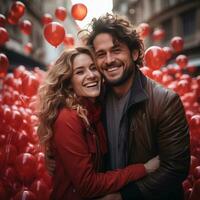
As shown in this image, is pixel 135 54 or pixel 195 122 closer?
pixel 135 54

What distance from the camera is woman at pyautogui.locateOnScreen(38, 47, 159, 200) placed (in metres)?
3.25

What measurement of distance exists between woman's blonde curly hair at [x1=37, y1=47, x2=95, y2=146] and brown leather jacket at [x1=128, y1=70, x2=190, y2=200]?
0.49 m

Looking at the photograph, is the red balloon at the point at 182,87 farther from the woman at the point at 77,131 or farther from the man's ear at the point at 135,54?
the woman at the point at 77,131

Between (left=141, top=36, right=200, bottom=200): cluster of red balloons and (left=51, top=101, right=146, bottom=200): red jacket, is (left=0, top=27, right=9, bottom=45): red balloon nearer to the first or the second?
(left=141, top=36, right=200, bottom=200): cluster of red balloons

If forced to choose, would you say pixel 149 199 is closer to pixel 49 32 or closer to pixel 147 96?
pixel 147 96

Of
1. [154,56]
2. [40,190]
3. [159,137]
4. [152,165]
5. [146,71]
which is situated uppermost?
[154,56]

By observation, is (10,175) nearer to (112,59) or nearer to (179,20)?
(112,59)

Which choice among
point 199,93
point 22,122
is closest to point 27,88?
point 22,122

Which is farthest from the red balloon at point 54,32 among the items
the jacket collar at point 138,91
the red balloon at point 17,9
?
the jacket collar at point 138,91

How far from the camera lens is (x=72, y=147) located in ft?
10.7

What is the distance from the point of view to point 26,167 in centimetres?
529

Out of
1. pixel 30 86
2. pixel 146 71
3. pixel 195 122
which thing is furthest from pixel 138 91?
pixel 30 86

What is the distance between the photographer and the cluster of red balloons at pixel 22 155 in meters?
5.13

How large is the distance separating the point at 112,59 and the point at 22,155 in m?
2.28
